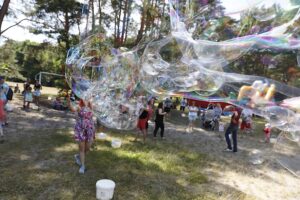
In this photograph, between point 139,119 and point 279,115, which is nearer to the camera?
point 279,115

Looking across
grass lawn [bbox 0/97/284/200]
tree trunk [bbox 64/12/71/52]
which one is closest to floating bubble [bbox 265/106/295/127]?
grass lawn [bbox 0/97/284/200]

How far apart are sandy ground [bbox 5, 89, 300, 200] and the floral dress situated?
2.65 m

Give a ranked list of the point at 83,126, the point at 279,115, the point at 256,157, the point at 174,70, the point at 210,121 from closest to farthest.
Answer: the point at 279,115 < the point at 174,70 < the point at 83,126 < the point at 256,157 < the point at 210,121

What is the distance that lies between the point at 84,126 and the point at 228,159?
4.93 metres

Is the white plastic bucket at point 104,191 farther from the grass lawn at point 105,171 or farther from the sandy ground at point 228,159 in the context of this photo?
the sandy ground at point 228,159

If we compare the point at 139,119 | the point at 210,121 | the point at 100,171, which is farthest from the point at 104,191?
the point at 210,121

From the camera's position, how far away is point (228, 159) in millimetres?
9438

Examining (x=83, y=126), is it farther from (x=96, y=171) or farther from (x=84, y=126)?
(x=96, y=171)

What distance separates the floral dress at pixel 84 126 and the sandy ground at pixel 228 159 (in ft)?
8.69

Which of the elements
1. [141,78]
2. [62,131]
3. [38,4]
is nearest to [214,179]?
[141,78]

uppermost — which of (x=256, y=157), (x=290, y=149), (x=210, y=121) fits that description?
(x=290, y=149)

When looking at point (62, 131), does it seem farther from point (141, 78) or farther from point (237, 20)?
point (237, 20)

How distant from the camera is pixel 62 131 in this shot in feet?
35.0

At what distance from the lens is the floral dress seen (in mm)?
6461
